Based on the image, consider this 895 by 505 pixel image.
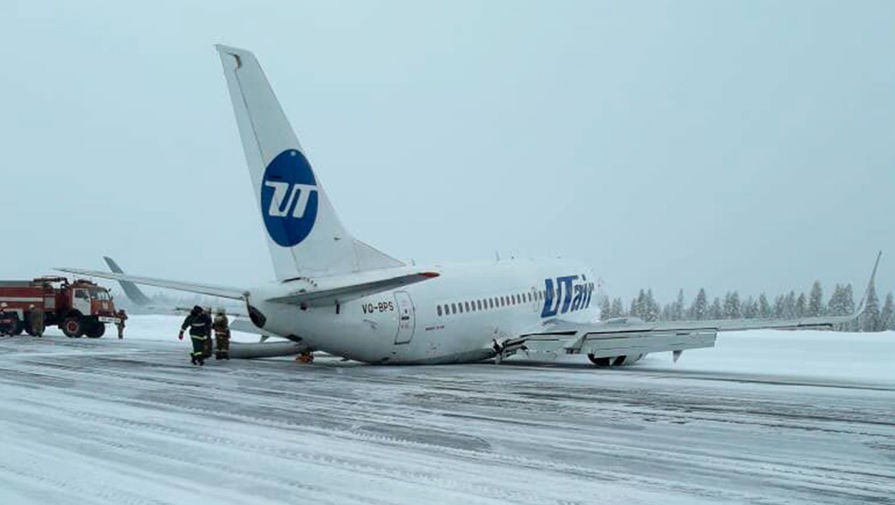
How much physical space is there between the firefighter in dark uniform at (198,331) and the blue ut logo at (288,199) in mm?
3966

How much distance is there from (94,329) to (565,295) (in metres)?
21.3

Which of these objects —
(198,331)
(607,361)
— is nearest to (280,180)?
(198,331)

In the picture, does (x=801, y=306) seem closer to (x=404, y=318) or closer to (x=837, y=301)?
(x=837, y=301)

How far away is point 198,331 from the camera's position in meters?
19.4

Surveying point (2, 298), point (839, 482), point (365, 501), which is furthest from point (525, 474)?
point (2, 298)

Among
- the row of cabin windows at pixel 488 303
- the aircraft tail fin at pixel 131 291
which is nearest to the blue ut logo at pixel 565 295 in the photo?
the row of cabin windows at pixel 488 303

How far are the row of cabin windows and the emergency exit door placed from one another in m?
1.13

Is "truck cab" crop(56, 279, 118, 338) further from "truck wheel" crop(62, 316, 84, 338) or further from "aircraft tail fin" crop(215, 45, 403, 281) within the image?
"aircraft tail fin" crop(215, 45, 403, 281)

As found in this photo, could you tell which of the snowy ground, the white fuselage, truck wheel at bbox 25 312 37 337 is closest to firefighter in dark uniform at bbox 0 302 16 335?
truck wheel at bbox 25 312 37 337

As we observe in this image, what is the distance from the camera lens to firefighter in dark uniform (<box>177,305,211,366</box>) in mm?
19109

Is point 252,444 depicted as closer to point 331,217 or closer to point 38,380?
point 38,380

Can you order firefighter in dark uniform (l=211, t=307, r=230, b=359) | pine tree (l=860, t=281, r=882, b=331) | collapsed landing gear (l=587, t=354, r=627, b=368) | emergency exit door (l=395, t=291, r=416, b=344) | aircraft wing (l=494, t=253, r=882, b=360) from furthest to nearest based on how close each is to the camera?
pine tree (l=860, t=281, r=882, b=331), collapsed landing gear (l=587, t=354, r=627, b=368), firefighter in dark uniform (l=211, t=307, r=230, b=359), aircraft wing (l=494, t=253, r=882, b=360), emergency exit door (l=395, t=291, r=416, b=344)

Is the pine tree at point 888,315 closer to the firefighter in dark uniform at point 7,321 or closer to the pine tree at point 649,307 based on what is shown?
the pine tree at point 649,307

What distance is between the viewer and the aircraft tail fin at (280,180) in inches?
651
